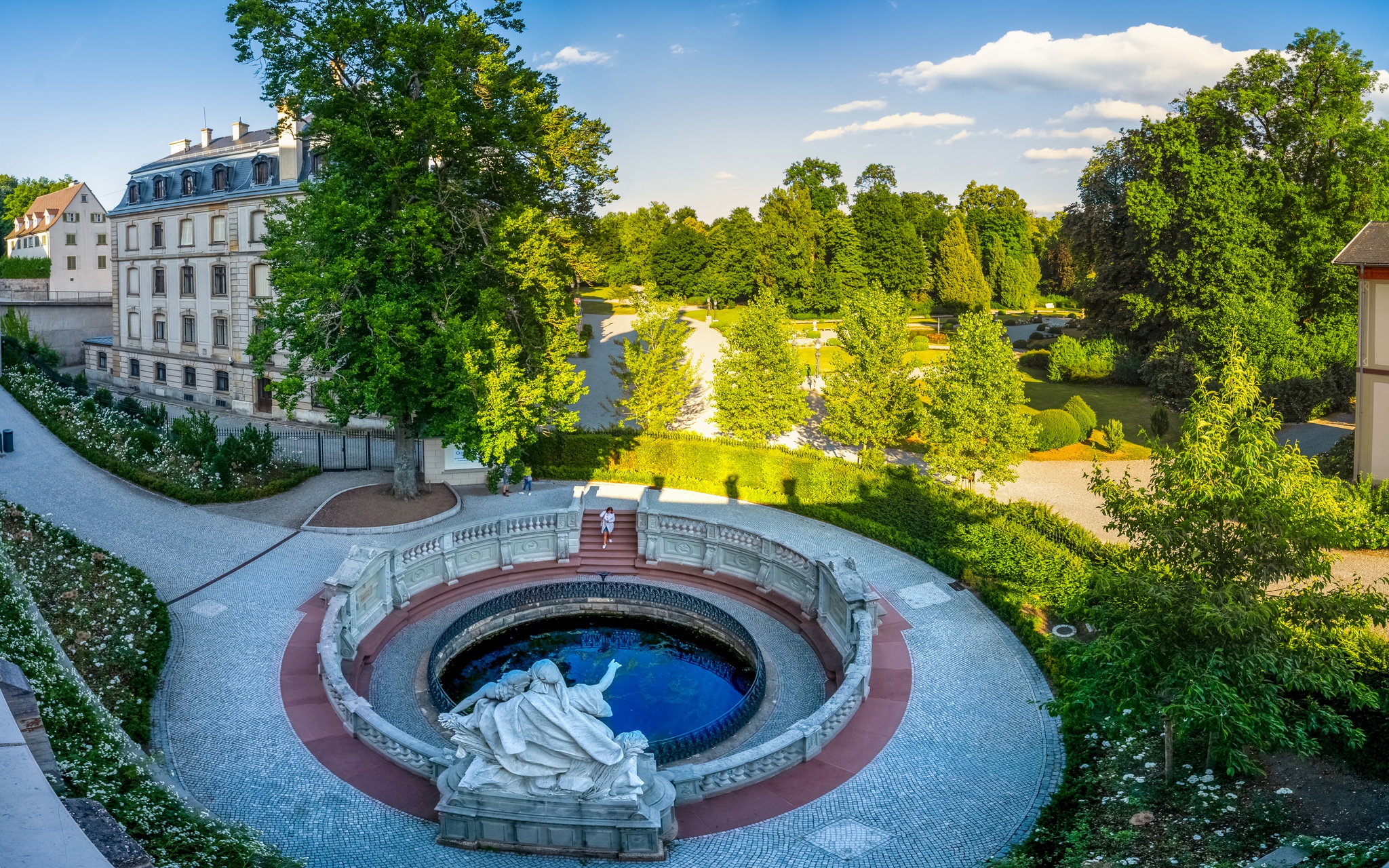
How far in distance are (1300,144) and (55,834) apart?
4988 centimetres

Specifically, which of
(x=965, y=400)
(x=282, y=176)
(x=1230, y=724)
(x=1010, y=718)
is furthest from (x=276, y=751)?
(x=282, y=176)

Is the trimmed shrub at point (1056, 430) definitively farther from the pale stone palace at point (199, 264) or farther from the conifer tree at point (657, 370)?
the pale stone palace at point (199, 264)

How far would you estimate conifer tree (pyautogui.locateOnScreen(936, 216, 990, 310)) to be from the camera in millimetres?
82250

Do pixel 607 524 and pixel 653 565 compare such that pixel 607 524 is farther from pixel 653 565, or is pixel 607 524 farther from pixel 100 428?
pixel 100 428

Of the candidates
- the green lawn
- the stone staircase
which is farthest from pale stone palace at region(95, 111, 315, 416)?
the green lawn

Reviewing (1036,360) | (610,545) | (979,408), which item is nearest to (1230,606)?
(979,408)

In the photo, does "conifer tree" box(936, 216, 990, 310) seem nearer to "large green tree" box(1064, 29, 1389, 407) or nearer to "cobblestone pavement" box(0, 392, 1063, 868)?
"large green tree" box(1064, 29, 1389, 407)

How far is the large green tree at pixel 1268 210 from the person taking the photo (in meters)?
39.0

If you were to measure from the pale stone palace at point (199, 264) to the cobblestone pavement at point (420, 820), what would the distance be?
20.0 m

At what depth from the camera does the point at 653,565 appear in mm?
24031

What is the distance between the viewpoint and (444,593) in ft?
72.1

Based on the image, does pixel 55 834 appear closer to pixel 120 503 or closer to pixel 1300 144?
pixel 120 503

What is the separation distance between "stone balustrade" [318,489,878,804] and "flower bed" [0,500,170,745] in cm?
311

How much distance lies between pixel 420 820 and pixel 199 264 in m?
41.3
